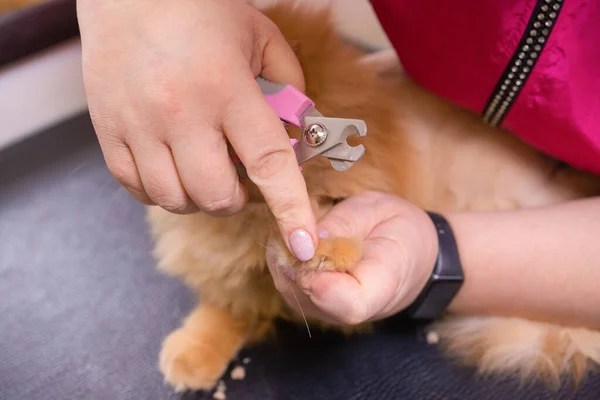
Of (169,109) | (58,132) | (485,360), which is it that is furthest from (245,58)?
(58,132)

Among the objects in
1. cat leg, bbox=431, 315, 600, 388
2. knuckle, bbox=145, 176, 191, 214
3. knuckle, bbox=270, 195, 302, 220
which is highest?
knuckle, bbox=270, 195, 302, 220

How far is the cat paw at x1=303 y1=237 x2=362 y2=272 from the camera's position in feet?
1.41

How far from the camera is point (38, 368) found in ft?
2.07

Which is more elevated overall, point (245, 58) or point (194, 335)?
point (245, 58)

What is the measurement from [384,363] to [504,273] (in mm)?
166

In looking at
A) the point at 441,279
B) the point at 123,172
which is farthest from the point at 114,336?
the point at 441,279

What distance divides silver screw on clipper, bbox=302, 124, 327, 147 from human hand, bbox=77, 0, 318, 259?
24mm

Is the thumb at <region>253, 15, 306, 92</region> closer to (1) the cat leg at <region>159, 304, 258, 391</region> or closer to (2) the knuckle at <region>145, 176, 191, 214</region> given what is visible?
(2) the knuckle at <region>145, 176, 191, 214</region>

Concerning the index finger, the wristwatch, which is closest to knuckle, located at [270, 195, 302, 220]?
the index finger

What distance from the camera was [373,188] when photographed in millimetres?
→ 584

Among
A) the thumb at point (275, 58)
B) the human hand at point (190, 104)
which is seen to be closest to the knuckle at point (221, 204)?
the human hand at point (190, 104)

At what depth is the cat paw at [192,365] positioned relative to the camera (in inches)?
23.0

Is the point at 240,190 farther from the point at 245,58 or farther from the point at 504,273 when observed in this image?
the point at 504,273

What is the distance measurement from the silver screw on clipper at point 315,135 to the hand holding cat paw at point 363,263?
3.1 inches
